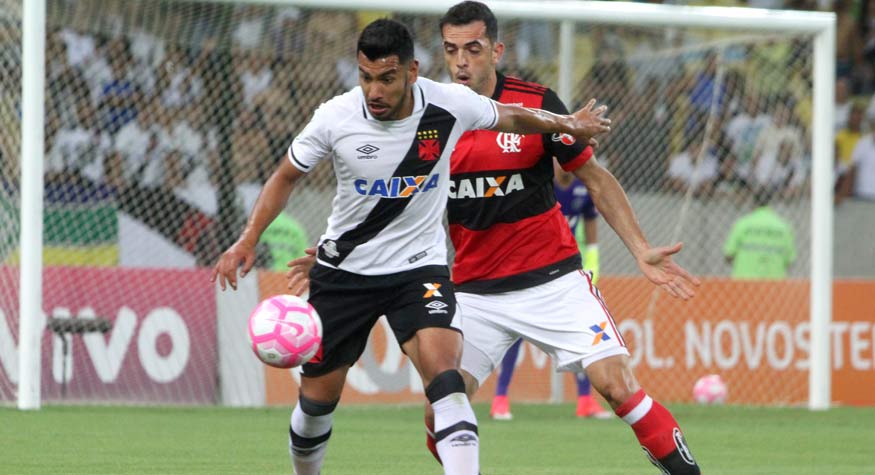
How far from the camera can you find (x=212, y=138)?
48.0 ft

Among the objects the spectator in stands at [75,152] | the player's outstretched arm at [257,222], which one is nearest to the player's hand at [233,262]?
the player's outstretched arm at [257,222]

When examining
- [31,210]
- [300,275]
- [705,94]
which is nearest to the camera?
[300,275]

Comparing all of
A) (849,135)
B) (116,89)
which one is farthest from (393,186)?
(849,135)

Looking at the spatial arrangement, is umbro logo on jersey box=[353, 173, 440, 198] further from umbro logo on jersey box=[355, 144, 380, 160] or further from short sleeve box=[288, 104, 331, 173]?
short sleeve box=[288, 104, 331, 173]

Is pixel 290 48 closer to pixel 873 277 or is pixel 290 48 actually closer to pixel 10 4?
pixel 10 4

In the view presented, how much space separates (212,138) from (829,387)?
20.5 ft

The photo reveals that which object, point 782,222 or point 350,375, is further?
point 782,222

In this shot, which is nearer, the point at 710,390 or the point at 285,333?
the point at 285,333

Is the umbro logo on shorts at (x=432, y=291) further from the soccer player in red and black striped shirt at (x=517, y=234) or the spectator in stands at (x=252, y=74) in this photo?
the spectator in stands at (x=252, y=74)

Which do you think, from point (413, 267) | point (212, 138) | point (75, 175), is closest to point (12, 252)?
point (75, 175)

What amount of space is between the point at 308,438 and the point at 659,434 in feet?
5.11

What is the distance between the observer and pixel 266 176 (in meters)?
14.6

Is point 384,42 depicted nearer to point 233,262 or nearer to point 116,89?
point 233,262

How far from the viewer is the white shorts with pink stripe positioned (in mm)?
7102
